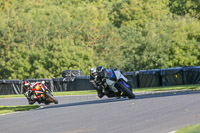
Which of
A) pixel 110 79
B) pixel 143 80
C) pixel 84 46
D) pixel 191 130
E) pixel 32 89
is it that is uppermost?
pixel 84 46

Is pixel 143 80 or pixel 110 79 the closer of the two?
pixel 110 79

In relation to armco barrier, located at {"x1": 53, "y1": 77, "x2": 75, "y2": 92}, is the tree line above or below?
above

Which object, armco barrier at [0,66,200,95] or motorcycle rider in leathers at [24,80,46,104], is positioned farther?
armco barrier at [0,66,200,95]

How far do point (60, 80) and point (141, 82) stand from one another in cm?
796

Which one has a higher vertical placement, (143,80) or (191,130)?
(143,80)

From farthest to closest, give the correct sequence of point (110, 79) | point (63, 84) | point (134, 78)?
point (63, 84), point (134, 78), point (110, 79)

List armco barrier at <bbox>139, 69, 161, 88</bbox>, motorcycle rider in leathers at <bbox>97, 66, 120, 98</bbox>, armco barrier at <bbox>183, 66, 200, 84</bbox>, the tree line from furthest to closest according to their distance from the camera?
the tree line < armco barrier at <bbox>139, 69, 161, 88</bbox> < armco barrier at <bbox>183, 66, 200, 84</bbox> < motorcycle rider in leathers at <bbox>97, 66, 120, 98</bbox>

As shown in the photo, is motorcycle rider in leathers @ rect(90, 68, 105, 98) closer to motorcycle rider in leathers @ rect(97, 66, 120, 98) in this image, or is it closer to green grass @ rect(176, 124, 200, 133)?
motorcycle rider in leathers @ rect(97, 66, 120, 98)

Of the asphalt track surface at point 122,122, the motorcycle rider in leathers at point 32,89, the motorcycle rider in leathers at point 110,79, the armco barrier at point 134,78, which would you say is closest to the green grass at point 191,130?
the asphalt track surface at point 122,122

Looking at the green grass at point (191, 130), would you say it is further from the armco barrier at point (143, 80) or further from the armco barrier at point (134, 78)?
the armco barrier at point (134, 78)

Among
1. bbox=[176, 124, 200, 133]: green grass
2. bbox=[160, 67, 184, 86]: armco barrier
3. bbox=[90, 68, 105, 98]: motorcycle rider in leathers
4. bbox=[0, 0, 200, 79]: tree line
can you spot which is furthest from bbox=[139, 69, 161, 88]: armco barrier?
bbox=[176, 124, 200, 133]: green grass

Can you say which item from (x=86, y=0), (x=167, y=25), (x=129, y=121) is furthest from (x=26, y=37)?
(x=129, y=121)

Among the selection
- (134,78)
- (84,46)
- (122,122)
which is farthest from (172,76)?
(84,46)

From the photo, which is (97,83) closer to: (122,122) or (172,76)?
(122,122)
